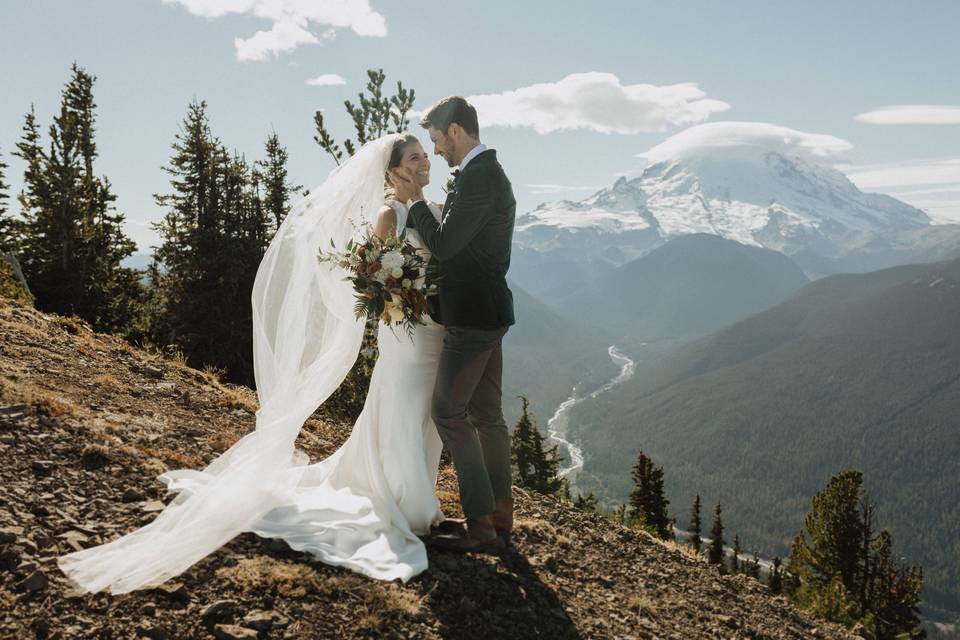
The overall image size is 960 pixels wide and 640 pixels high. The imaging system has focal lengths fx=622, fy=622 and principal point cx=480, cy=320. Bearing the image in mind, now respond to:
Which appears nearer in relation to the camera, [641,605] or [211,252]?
[641,605]

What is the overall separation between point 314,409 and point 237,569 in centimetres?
146

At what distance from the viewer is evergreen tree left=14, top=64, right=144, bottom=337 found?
70.2 ft

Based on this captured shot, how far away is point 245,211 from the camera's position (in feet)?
101

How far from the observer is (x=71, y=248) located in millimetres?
23062

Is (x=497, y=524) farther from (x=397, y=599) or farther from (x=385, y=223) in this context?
(x=385, y=223)

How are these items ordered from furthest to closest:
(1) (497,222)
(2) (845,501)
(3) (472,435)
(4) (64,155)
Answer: (2) (845,501) < (4) (64,155) < (3) (472,435) < (1) (497,222)

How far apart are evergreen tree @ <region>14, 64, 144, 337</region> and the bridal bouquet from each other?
56.3 ft

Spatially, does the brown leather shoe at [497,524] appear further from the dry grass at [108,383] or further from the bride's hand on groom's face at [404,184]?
the dry grass at [108,383]

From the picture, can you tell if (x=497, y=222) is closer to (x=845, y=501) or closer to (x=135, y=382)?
(x=135, y=382)

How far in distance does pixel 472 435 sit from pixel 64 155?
2616 cm

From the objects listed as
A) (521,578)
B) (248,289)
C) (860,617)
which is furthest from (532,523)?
(860,617)

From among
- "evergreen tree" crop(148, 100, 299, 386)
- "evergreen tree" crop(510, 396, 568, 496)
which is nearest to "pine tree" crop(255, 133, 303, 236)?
"evergreen tree" crop(148, 100, 299, 386)

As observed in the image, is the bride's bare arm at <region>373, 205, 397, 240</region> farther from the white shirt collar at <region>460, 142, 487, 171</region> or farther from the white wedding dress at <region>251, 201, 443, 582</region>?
the white shirt collar at <region>460, 142, 487, 171</region>

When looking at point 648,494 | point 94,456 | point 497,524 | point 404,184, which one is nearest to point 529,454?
point 648,494
